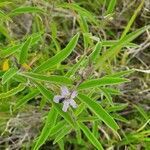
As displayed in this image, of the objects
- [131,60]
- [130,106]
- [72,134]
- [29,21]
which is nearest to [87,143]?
[72,134]

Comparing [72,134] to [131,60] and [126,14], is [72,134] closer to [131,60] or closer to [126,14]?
[131,60]

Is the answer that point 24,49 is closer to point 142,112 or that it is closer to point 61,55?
point 61,55

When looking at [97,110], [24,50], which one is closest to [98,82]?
[97,110]

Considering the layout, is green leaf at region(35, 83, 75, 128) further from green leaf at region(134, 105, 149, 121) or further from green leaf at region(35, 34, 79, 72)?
green leaf at region(134, 105, 149, 121)

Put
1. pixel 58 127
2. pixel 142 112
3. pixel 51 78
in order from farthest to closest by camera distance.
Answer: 1. pixel 142 112
2. pixel 58 127
3. pixel 51 78

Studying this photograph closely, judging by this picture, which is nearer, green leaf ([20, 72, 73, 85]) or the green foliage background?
green leaf ([20, 72, 73, 85])

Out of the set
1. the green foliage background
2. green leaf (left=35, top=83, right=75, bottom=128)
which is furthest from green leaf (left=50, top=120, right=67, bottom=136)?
green leaf (left=35, top=83, right=75, bottom=128)

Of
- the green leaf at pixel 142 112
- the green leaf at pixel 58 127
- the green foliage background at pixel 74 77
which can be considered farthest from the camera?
the green leaf at pixel 142 112

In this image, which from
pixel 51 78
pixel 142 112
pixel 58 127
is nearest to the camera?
pixel 51 78

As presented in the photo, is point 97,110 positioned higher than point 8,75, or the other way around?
point 8,75

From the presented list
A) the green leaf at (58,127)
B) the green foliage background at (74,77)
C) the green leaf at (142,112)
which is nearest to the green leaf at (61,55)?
the green foliage background at (74,77)

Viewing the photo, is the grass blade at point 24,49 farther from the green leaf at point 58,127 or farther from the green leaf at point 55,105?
the green leaf at point 58,127

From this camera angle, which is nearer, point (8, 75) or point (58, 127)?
point (8, 75)
